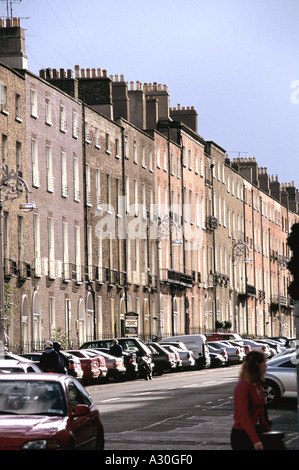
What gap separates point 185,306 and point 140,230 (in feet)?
44.6

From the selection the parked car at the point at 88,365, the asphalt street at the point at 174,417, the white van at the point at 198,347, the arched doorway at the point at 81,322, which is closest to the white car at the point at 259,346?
the white van at the point at 198,347

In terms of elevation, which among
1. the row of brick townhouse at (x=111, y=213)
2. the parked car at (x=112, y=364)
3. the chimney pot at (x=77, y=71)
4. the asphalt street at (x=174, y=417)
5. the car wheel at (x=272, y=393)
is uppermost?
the chimney pot at (x=77, y=71)

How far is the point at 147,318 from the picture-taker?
254 ft

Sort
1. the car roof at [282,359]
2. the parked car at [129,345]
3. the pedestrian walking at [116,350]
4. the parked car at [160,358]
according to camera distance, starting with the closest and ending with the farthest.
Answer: the car roof at [282,359] → the pedestrian walking at [116,350] → the parked car at [129,345] → the parked car at [160,358]

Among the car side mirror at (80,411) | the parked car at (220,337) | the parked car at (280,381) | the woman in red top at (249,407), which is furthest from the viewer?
the parked car at (220,337)

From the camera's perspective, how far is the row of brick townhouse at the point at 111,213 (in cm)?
5619

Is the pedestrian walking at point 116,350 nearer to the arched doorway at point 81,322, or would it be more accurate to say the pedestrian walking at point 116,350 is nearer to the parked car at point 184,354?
the parked car at point 184,354

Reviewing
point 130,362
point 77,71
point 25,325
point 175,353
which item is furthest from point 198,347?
point 77,71

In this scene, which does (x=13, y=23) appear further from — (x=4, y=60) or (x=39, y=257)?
(x=39, y=257)

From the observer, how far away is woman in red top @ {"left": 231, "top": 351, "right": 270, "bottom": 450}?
1216 centimetres

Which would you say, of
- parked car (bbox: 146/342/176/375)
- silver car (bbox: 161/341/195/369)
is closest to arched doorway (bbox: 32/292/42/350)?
parked car (bbox: 146/342/176/375)

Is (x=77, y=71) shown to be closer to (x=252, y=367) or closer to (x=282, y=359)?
(x=282, y=359)

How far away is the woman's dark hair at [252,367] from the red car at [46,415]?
8.96ft

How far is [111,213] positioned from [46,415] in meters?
54.8
